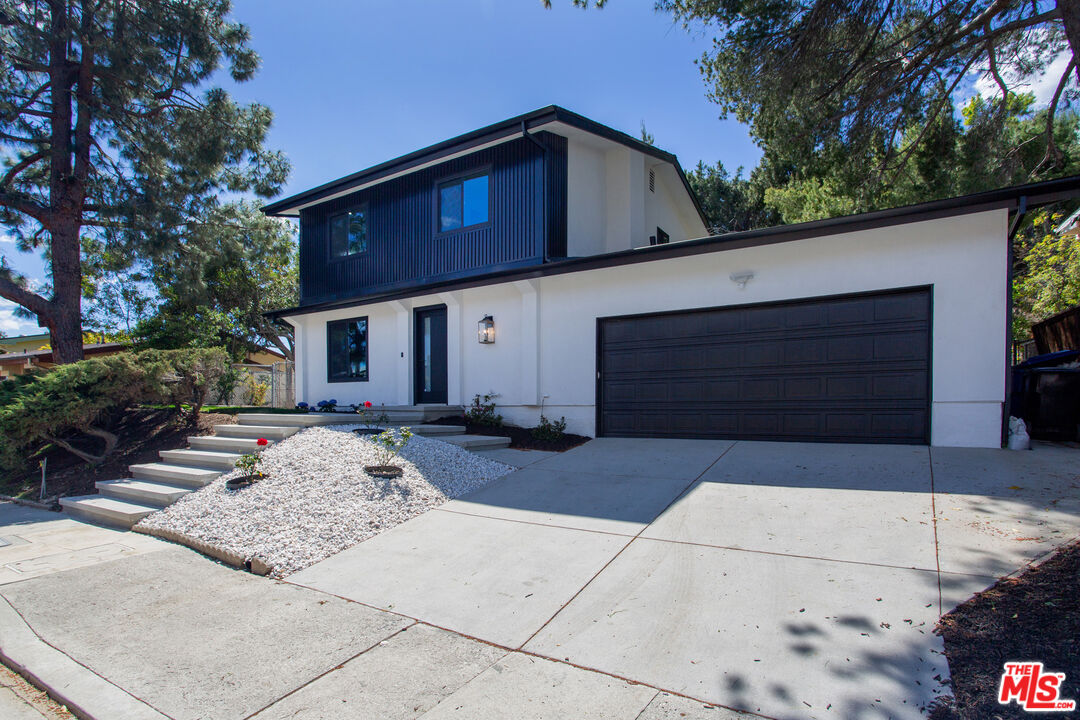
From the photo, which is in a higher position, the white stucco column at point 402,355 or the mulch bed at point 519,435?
the white stucco column at point 402,355

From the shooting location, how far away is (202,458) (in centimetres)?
729

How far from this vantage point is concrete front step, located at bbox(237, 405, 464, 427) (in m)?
8.62

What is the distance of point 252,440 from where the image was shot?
25.6 ft

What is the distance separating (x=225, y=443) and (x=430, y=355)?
4665mm

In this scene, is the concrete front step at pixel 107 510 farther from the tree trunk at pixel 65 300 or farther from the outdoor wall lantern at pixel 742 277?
the outdoor wall lantern at pixel 742 277

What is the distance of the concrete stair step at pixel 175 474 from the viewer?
260 inches

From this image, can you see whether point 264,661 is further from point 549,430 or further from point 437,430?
point 549,430

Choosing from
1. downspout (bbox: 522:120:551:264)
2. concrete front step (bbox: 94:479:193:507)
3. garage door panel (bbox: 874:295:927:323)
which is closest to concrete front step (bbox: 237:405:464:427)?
concrete front step (bbox: 94:479:193:507)

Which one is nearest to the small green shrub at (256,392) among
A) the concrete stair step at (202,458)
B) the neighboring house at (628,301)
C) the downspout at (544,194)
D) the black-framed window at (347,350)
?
the neighboring house at (628,301)

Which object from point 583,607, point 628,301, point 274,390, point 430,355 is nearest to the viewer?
point 583,607

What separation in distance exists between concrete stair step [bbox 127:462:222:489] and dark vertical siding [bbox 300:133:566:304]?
6.16 metres

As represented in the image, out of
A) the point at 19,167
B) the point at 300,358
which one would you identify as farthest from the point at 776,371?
the point at 19,167

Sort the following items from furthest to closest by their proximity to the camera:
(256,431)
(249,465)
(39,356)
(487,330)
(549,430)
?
1. (39,356)
2. (487,330)
3. (549,430)
4. (256,431)
5. (249,465)

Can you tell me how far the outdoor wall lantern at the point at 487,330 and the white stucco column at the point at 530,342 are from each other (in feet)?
2.40
